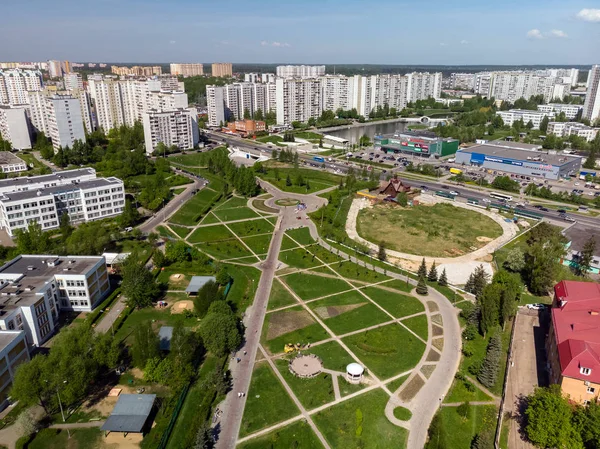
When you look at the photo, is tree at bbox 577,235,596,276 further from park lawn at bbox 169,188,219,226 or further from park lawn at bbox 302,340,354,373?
park lawn at bbox 169,188,219,226

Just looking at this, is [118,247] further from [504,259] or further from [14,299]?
[504,259]

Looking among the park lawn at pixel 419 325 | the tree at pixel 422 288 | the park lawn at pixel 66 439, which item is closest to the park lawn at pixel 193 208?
the tree at pixel 422 288

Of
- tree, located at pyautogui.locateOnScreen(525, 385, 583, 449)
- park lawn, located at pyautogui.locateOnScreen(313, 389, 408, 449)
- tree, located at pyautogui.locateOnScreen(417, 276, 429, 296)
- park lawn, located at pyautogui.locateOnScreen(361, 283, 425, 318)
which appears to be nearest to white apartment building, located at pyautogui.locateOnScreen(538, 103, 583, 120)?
tree, located at pyautogui.locateOnScreen(417, 276, 429, 296)

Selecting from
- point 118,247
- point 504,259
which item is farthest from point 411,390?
point 118,247

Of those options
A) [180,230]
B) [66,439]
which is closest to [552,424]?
[66,439]

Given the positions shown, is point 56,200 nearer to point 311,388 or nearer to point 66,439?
point 66,439

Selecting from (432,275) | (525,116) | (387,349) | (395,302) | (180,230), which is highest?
(525,116)
